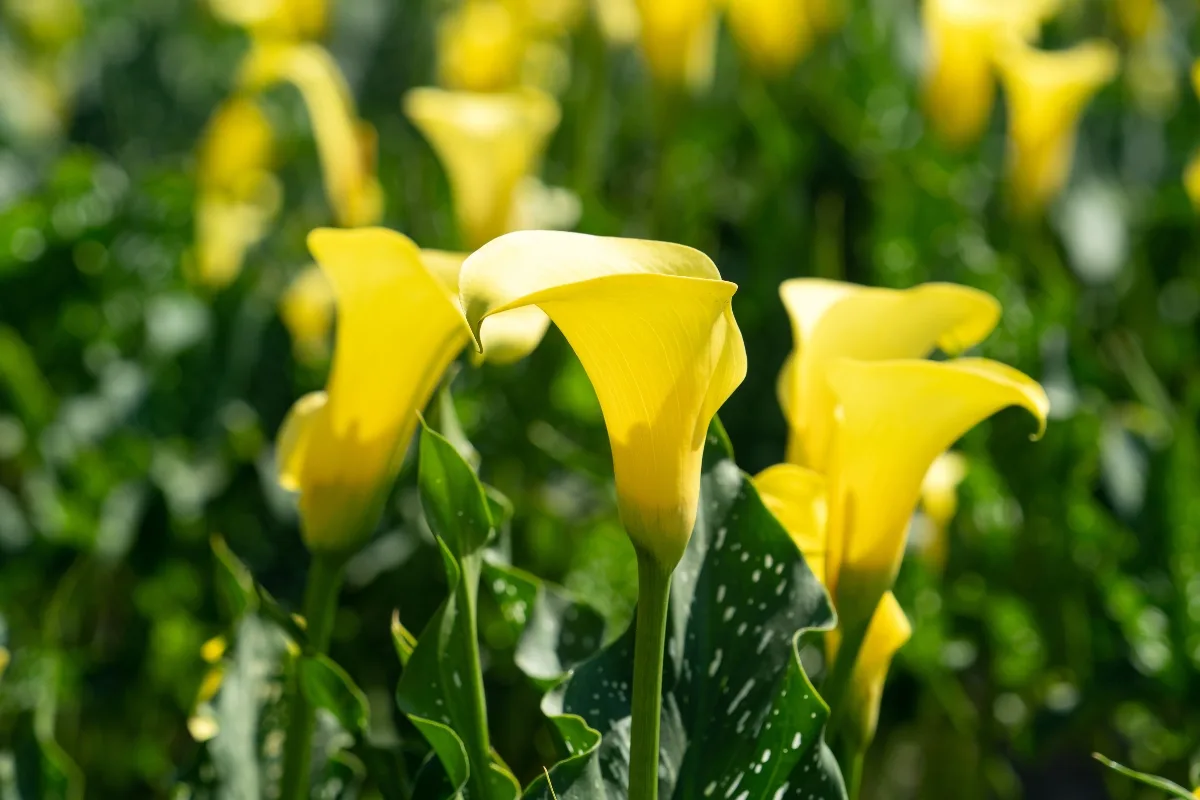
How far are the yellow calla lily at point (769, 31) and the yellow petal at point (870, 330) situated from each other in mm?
1181

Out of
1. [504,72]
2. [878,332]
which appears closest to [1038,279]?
[504,72]

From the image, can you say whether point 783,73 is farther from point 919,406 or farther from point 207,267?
point 919,406

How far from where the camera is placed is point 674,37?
1492 mm

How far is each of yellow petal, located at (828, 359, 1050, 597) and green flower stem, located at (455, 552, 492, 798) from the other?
0.18 m

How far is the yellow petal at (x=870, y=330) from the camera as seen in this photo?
0.65m

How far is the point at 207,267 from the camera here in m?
1.47

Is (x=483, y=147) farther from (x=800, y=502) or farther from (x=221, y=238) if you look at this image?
(x=800, y=502)

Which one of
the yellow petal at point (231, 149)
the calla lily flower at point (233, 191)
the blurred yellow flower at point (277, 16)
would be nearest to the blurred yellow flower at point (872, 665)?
the calla lily flower at point (233, 191)

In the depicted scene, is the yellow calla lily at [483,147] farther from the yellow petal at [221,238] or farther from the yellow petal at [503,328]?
the yellow petal at [503,328]

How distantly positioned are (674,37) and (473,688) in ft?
3.36

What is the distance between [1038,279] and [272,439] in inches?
33.7

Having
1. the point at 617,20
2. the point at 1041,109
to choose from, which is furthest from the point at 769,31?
the point at 1041,109

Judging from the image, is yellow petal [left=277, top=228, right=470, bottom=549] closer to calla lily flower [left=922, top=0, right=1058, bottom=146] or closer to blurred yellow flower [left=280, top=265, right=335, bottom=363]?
blurred yellow flower [left=280, top=265, right=335, bottom=363]

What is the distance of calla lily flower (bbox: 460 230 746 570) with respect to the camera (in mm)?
465
